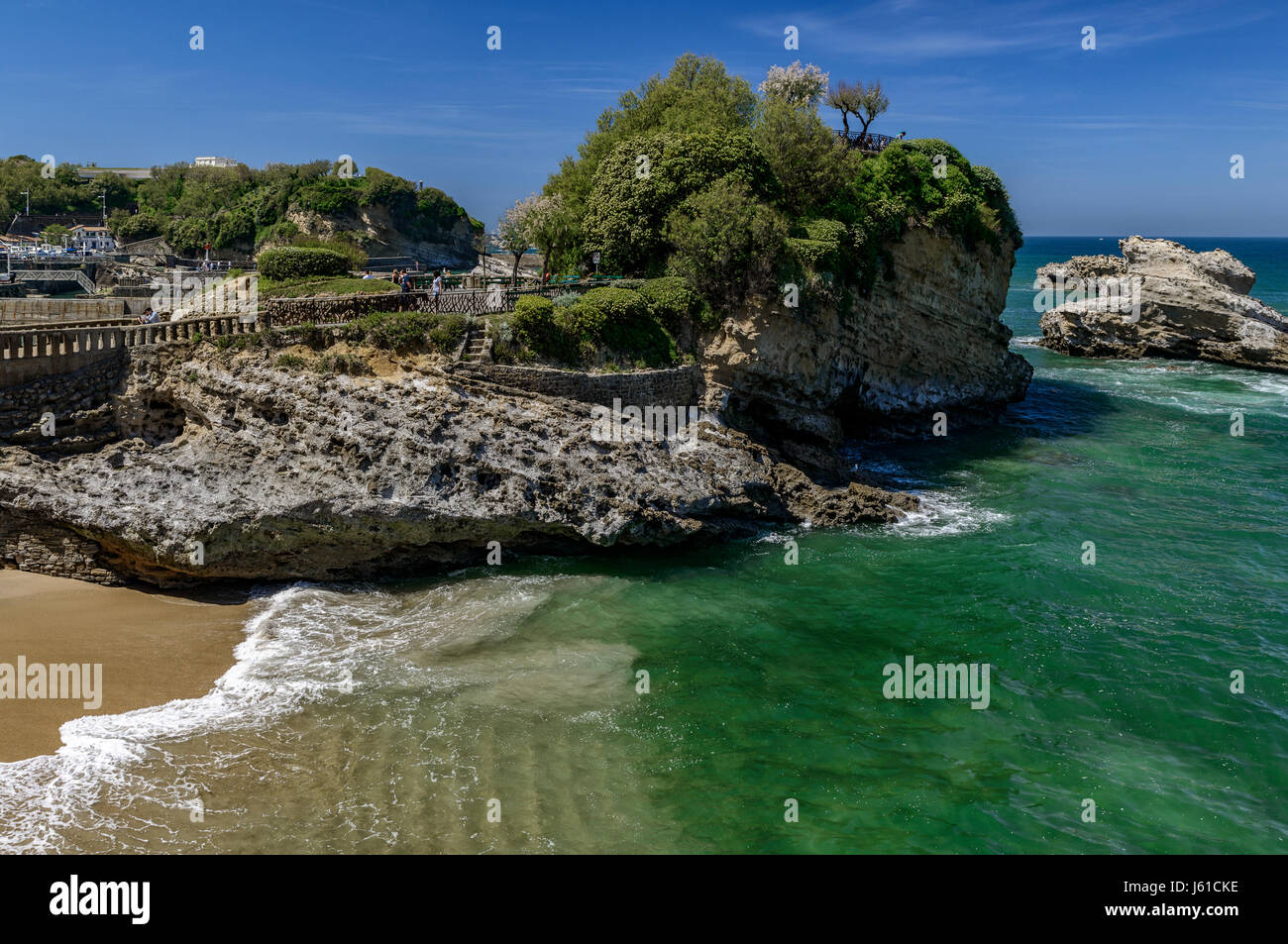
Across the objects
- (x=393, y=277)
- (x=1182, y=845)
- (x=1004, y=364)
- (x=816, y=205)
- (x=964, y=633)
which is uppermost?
(x=816, y=205)

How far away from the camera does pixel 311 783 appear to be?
1456cm

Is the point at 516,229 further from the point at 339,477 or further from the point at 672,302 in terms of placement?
the point at 339,477

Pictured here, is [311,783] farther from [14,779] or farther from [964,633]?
[964,633]

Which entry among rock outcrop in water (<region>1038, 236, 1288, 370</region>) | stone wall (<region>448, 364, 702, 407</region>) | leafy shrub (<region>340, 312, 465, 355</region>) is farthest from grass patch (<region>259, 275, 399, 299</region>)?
rock outcrop in water (<region>1038, 236, 1288, 370</region>)

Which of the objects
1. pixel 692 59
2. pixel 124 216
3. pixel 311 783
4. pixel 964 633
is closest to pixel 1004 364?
pixel 692 59

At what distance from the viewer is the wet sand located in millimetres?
16688

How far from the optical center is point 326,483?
22156 millimetres

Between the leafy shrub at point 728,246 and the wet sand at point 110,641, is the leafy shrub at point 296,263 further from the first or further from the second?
the wet sand at point 110,641

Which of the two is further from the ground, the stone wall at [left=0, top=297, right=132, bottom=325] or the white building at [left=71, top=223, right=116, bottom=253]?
the white building at [left=71, top=223, right=116, bottom=253]

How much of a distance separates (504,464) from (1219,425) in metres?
36.3

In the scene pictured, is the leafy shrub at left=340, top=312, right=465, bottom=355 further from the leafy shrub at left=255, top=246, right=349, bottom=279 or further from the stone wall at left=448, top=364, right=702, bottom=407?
the leafy shrub at left=255, top=246, right=349, bottom=279

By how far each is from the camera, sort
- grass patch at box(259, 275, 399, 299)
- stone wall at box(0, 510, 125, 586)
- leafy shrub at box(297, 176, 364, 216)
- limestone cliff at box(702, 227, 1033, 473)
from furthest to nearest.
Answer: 1. leafy shrub at box(297, 176, 364, 216)
2. grass patch at box(259, 275, 399, 299)
3. limestone cliff at box(702, 227, 1033, 473)
4. stone wall at box(0, 510, 125, 586)

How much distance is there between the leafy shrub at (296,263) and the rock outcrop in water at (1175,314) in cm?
5419

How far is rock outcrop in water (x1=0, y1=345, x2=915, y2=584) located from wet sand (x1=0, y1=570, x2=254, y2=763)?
0.94 m
